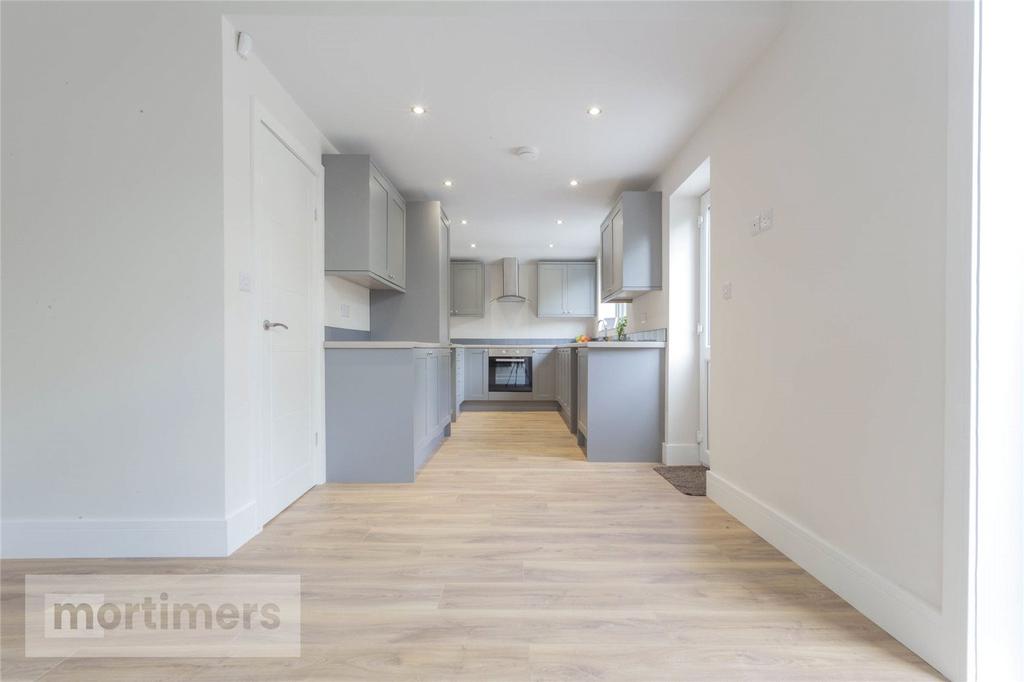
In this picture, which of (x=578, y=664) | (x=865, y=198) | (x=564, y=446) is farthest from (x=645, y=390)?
(x=578, y=664)

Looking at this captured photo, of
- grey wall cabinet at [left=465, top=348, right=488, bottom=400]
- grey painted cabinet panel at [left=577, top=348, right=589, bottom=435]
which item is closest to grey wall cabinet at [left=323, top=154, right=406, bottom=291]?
grey painted cabinet panel at [left=577, top=348, right=589, bottom=435]

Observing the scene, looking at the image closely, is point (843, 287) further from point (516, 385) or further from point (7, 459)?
point (516, 385)

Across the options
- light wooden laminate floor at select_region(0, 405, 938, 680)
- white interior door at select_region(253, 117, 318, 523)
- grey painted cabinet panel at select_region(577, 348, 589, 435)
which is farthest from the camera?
grey painted cabinet panel at select_region(577, 348, 589, 435)

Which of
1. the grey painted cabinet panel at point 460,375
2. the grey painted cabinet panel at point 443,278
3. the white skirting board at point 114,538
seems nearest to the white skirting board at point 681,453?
the grey painted cabinet panel at point 443,278

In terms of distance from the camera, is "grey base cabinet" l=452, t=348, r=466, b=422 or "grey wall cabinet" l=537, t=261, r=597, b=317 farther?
"grey wall cabinet" l=537, t=261, r=597, b=317

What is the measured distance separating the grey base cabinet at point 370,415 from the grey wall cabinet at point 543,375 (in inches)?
151

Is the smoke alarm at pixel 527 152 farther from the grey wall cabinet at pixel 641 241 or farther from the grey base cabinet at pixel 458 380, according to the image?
the grey base cabinet at pixel 458 380

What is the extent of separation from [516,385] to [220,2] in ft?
18.0

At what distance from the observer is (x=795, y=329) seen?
1.96 m

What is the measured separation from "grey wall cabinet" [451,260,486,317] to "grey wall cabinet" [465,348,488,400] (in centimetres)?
82

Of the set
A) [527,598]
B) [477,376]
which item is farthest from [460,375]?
[527,598]

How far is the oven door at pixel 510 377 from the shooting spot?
6895mm

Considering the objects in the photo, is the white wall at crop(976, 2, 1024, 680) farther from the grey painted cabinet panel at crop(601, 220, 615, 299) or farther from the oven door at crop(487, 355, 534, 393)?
the oven door at crop(487, 355, 534, 393)

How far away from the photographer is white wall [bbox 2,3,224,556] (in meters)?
2.00
